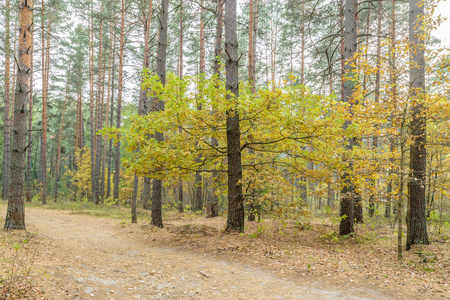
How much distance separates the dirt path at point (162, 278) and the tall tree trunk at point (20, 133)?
4.86 ft

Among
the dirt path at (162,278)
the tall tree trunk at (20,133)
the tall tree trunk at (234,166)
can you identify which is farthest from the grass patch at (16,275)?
the tall tree trunk at (234,166)

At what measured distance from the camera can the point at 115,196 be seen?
65.9 feet

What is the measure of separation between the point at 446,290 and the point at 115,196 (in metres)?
19.9

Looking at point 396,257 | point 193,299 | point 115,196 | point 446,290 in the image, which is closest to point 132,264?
point 193,299

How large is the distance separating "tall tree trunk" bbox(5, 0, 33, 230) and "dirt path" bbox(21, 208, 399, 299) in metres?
1.48

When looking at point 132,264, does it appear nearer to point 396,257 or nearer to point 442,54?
point 396,257

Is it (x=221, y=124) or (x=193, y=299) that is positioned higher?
(x=221, y=124)

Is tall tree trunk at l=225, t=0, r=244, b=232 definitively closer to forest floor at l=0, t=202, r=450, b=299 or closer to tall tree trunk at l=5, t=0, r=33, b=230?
forest floor at l=0, t=202, r=450, b=299

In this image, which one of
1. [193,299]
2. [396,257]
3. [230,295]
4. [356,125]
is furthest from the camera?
[356,125]

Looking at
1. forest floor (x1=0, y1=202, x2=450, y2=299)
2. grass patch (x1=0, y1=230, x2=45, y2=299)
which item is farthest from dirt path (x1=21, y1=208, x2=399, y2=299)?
grass patch (x1=0, y1=230, x2=45, y2=299)

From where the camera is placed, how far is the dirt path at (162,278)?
12.2 feet

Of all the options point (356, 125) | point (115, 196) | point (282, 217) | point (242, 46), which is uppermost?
point (242, 46)

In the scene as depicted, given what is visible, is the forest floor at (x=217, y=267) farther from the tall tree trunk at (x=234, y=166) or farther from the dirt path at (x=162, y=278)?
the tall tree trunk at (x=234, y=166)

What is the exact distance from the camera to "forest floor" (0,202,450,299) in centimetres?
379
